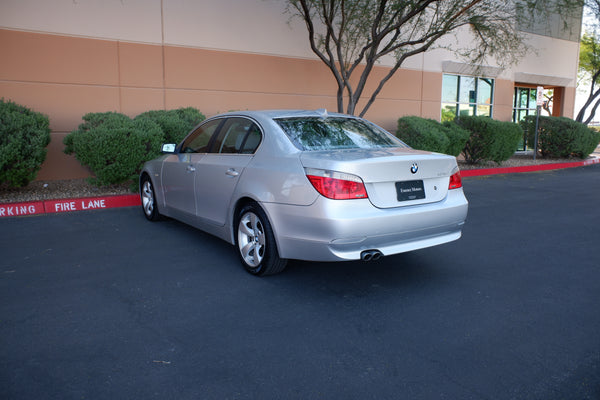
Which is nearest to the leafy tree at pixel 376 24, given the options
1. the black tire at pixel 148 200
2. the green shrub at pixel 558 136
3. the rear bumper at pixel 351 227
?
the green shrub at pixel 558 136

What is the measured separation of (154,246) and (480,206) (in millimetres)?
5728

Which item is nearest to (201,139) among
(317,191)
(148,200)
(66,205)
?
(148,200)

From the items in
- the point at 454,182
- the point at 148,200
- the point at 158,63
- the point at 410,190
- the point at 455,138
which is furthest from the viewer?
the point at 455,138

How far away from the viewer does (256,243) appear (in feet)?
15.5

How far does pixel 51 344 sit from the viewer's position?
3.34m

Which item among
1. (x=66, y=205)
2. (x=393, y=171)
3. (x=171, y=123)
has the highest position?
(x=171, y=123)

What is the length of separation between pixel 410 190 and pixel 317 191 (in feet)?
2.83

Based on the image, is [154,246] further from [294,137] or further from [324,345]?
[324,345]

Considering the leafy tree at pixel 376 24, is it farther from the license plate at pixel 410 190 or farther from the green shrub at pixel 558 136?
the license plate at pixel 410 190

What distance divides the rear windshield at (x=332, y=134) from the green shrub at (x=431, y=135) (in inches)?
309

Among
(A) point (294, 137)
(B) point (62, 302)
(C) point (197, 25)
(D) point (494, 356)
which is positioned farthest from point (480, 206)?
(C) point (197, 25)

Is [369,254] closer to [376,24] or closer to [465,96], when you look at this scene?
[376,24]

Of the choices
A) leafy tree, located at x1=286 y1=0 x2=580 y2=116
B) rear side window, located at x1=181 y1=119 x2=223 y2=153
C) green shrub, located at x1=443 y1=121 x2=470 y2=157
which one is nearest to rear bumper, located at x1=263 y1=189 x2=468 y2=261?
rear side window, located at x1=181 y1=119 x2=223 y2=153

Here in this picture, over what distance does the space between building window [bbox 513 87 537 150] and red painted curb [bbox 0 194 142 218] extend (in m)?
18.2
